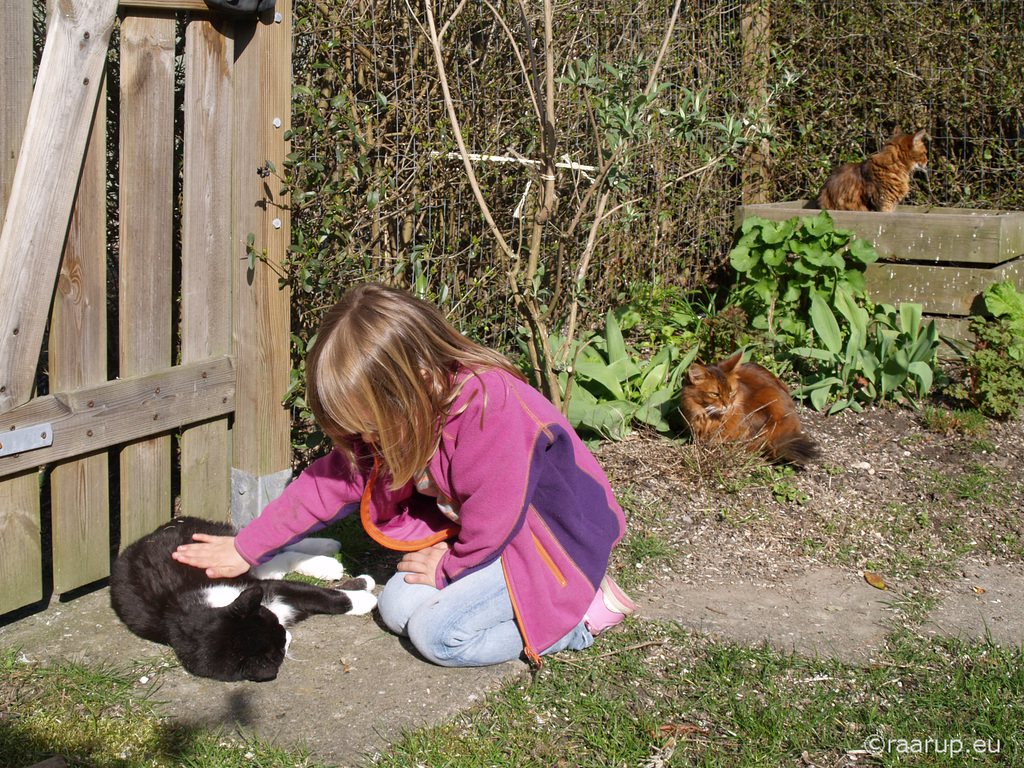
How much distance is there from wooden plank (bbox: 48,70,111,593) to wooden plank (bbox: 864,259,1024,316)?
15.3ft

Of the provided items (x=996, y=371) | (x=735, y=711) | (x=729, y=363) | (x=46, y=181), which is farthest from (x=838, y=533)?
(x=46, y=181)

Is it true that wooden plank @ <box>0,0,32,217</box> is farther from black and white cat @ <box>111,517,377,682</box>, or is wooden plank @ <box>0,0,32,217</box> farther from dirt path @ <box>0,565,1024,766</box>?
dirt path @ <box>0,565,1024,766</box>

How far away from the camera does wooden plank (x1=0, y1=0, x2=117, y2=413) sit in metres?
2.37

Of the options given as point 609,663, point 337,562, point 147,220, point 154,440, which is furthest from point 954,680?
point 147,220

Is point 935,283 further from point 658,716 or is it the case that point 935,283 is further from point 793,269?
point 658,716

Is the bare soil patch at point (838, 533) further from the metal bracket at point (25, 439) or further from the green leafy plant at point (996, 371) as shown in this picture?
the metal bracket at point (25, 439)

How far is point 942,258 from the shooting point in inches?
211

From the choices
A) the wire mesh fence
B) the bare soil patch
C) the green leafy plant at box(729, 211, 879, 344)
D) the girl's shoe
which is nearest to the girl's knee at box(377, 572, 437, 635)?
the girl's shoe

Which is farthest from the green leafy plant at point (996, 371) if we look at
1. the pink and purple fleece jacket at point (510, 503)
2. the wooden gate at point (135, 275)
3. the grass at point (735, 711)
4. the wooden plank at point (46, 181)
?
the wooden plank at point (46, 181)

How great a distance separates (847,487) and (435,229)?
7.60ft

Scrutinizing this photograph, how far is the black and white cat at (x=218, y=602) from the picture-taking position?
2.44m

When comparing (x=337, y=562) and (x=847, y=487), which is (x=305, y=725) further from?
(x=847, y=487)

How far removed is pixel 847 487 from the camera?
3910mm

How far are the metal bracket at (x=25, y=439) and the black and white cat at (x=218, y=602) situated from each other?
0.50 metres
